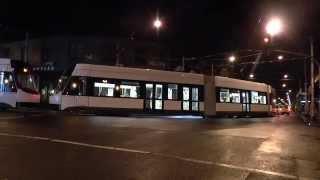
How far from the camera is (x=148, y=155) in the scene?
13422mm

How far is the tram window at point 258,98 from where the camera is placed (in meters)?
44.2

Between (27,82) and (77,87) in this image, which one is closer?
(77,87)

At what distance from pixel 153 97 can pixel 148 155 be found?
2174cm

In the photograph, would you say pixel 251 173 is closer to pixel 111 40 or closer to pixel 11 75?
pixel 11 75

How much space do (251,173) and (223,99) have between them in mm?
29068

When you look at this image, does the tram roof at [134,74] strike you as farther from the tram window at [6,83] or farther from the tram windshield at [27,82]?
the tram window at [6,83]

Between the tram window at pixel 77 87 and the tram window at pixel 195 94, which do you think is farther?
the tram window at pixel 195 94

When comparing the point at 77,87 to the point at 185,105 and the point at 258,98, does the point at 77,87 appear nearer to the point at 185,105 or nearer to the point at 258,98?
the point at 185,105

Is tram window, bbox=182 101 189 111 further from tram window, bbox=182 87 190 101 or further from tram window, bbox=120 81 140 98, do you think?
tram window, bbox=120 81 140 98

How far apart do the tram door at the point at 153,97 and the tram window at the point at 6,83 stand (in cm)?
933

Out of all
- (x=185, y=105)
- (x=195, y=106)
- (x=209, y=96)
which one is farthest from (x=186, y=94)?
(x=209, y=96)

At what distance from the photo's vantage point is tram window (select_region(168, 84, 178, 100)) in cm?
3600

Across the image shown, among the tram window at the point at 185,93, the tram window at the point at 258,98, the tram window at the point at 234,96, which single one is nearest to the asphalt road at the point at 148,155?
the tram window at the point at 185,93

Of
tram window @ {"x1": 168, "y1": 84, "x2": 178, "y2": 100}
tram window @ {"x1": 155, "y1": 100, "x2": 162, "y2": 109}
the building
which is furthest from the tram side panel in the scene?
the building
